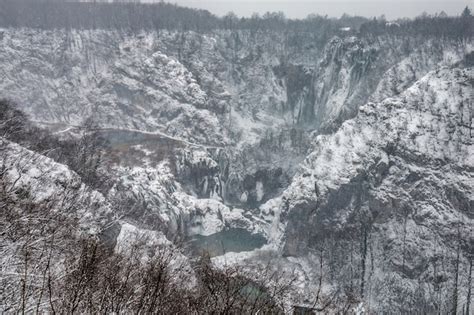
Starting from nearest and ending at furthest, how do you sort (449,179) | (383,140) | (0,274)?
(0,274), (449,179), (383,140)

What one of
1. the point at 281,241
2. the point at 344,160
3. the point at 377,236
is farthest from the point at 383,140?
the point at 281,241

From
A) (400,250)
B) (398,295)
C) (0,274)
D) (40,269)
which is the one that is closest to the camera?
(0,274)

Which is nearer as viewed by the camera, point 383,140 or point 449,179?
point 449,179

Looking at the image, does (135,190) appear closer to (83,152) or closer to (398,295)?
(83,152)

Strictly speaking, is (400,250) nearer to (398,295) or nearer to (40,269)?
(398,295)

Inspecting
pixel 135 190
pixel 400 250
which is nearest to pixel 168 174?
pixel 135 190

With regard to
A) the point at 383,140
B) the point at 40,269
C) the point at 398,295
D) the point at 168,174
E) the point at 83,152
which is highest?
the point at 40,269

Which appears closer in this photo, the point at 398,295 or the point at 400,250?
the point at 398,295

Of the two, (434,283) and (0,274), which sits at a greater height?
(0,274)

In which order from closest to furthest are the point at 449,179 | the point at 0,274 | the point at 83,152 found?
the point at 0,274, the point at 83,152, the point at 449,179
